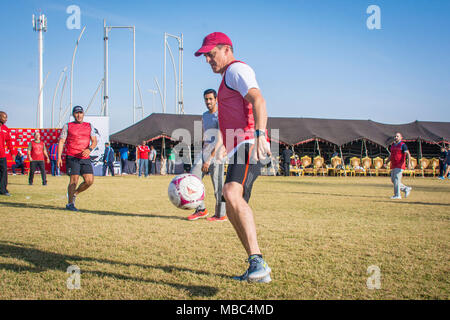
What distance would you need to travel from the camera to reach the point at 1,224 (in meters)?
5.84

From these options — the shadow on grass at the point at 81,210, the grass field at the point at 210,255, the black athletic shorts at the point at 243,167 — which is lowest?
the grass field at the point at 210,255

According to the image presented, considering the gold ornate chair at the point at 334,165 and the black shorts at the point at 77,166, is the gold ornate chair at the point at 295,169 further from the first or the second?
the black shorts at the point at 77,166

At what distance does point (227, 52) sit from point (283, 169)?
2343cm

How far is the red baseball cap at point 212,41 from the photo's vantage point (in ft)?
11.1

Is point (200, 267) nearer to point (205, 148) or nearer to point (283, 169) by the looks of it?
point (205, 148)

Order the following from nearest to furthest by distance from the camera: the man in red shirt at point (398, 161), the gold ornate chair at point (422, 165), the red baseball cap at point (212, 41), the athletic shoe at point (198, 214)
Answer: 1. the red baseball cap at point (212, 41)
2. the athletic shoe at point (198, 214)
3. the man in red shirt at point (398, 161)
4. the gold ornate chair at point (422, 165)

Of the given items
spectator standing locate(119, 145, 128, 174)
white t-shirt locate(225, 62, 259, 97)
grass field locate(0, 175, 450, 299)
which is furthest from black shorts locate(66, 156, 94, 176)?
spectator standing locate(119, 145, 128, 174)

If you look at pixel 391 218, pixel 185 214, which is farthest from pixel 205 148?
pixel 391 218

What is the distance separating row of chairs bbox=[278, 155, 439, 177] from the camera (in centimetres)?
2712

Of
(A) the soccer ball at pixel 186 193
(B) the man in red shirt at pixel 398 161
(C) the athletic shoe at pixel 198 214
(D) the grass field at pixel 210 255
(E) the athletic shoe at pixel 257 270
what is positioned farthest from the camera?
(B) the man in red shirt at pixel 398 161

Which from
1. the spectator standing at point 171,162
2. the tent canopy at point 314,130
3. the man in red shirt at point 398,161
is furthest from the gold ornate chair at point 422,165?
the man in red shirt at point 398,161

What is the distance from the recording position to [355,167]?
27453mm

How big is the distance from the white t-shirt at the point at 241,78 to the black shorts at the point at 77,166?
216 inches

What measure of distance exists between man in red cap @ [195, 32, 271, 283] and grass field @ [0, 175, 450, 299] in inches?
15.5
